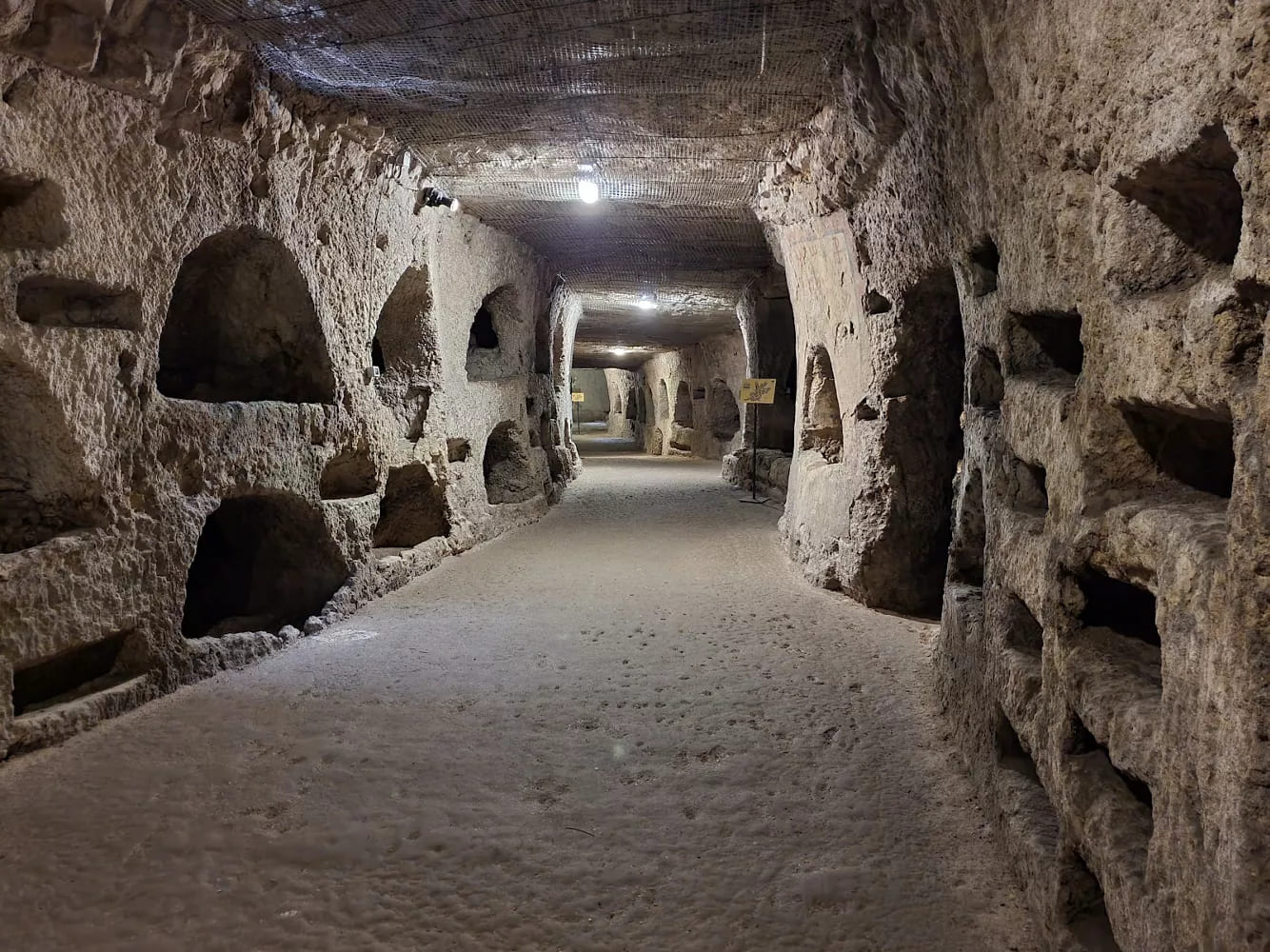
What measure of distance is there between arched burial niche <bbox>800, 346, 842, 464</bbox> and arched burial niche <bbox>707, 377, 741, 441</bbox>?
9.60 m

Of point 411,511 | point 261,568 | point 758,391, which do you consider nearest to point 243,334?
point 261,568

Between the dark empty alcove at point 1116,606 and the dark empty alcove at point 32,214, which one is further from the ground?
the dark empty alcove at point 32,214

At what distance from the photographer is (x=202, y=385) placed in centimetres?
546

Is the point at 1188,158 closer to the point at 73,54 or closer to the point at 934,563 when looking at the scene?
the point at 73,54

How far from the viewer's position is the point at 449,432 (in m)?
7.61

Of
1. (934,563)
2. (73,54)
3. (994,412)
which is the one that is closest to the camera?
(73,54)

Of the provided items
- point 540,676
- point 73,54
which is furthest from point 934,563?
point 73,54

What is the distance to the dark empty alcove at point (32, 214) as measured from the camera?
3287 mm

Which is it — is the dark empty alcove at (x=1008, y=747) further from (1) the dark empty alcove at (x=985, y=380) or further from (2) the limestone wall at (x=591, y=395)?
(2) the limestone wall at (x=591, y=395)

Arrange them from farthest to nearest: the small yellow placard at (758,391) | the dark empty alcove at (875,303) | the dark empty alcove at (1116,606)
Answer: the small yellow placard at (758,391), the dark empty alcove at (875,303), the dark empty alcove at (1116,606)

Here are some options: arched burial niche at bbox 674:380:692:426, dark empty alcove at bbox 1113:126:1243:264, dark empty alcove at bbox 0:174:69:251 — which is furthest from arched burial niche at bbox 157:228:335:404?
arched burial niche at bbox 674:380:692:426

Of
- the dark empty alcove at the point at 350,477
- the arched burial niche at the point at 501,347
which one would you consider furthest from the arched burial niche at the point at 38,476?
the arched burial niche at the point at 501,347

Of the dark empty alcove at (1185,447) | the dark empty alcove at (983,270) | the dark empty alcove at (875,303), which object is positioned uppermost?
the dark empty alcove at (875,303)

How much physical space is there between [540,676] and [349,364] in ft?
9.26
